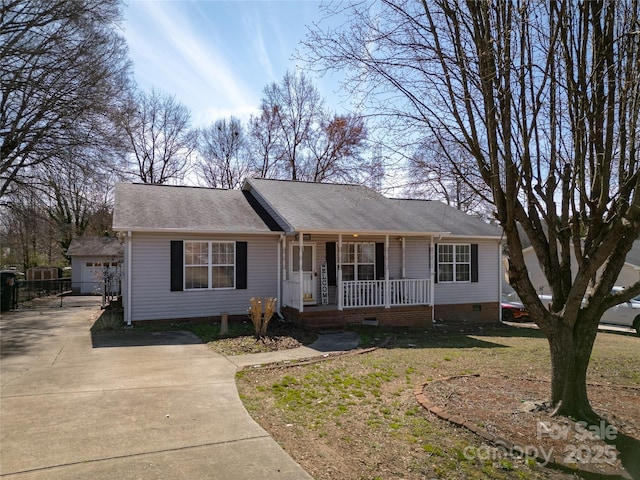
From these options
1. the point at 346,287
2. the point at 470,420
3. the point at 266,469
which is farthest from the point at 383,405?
the point at 346,287

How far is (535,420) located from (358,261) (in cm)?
983

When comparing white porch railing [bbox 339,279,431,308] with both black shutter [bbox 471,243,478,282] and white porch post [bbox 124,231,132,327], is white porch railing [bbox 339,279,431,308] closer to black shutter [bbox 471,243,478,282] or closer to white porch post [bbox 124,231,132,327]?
black shutter [bbox 471,243,478,282]

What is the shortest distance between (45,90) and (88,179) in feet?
12.6

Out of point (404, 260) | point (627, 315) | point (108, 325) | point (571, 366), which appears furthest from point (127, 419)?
point (627, 315)

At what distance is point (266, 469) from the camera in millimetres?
3924

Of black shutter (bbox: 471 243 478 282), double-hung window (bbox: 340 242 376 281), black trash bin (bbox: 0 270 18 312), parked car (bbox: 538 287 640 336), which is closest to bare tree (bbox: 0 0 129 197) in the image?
black trash bin (bbox: 0 270 18 312)

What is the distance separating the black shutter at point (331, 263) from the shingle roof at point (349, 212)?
3.73 ft

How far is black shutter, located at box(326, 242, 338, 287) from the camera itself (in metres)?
14.6

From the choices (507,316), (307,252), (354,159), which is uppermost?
(354,159)

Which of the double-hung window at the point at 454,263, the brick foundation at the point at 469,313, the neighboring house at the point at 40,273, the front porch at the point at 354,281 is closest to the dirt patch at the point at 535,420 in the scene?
the front porch at the point at 354,281

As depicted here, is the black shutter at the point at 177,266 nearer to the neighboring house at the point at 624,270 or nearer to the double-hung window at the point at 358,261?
the double-hung window at the point at 358,261

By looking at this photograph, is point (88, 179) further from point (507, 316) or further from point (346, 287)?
point (507, 316)

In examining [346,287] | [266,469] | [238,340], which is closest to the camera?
[266,469]

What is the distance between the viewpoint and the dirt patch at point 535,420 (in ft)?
14.4
